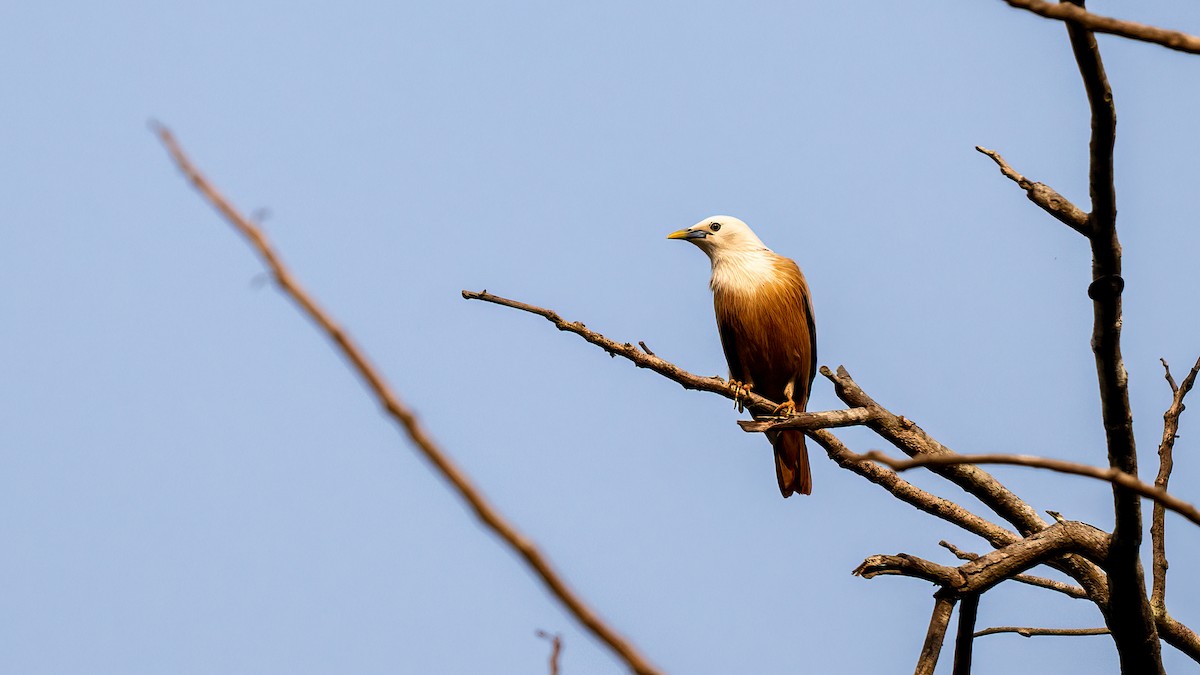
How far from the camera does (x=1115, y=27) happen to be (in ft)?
5.67

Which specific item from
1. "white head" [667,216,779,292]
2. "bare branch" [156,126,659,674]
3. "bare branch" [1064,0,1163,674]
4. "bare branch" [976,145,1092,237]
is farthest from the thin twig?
"bare branch" [156,126,659,674]

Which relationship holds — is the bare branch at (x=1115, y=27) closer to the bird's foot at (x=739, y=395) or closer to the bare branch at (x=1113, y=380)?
the bare branch at (x=1113, y=380)

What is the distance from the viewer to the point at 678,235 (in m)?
8.08

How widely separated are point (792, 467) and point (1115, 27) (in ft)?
17.5

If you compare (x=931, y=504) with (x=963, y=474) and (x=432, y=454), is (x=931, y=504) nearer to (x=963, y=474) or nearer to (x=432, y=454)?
(x=963, y=474)

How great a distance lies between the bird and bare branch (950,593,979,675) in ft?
9.27

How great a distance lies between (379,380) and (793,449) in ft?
20.0

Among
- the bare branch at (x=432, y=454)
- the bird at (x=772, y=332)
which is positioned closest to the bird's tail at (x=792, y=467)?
the bird at (x=772, y=332)

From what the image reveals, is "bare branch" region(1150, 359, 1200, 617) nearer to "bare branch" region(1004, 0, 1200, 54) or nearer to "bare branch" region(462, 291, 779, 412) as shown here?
"bare branch" region(462, 291, 779, 412)

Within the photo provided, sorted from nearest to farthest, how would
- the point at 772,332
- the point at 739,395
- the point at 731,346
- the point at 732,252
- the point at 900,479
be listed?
the point at 900,479
the point at 739,395
the point at 772,332
the point at 731,346
the point at 732,252

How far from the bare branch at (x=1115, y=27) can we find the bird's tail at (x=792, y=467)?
5.23 m

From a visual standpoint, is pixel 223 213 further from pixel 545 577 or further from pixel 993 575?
pixel 993 575

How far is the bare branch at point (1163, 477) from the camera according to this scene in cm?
445

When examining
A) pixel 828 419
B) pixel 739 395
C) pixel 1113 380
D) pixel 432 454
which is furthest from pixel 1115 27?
pixel 739 395
